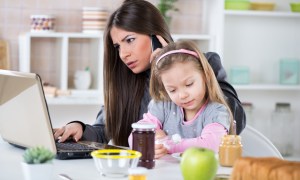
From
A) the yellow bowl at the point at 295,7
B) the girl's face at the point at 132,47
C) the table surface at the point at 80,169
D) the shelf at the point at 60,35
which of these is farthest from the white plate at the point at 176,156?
the yellow bowl at the point at 295,7

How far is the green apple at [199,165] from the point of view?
5.58 ft

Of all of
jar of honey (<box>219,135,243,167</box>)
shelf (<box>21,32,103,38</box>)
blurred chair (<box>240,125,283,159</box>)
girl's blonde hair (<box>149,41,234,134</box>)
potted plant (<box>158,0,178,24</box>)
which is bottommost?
blurred chair (<box>240,125,283,159</box>)

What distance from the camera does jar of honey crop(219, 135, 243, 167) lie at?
207cm

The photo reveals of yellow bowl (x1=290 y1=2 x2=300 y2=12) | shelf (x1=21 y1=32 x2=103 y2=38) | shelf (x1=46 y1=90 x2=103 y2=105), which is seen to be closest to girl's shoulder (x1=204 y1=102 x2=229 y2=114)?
shelf (x1=46 y1=90 x2=103 y2=105)

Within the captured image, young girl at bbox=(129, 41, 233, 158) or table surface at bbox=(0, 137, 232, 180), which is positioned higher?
young girl at bbox=(129, 41, 233, 158)

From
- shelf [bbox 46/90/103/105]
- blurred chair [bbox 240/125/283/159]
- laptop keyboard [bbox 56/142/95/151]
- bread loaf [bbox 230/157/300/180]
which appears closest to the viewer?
bread loaf [bbox 230/157/300/180]

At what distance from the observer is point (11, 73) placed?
223 centimetres

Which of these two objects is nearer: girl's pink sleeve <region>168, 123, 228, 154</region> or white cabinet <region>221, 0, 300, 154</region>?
girl's pink sleeve <region>168, 123, 228, 154</region>

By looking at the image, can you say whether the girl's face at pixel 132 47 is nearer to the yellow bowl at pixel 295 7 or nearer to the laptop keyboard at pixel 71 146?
the laptop keyboard at pixel 71 146

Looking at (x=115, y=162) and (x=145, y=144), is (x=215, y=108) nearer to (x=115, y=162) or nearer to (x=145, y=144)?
(x=145, y=144)

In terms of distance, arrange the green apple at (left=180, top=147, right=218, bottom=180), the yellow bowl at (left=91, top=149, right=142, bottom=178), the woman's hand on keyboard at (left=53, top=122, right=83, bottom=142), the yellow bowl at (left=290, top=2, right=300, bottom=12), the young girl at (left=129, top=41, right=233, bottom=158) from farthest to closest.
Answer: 1. the yellow bowl at (left=290, top=2, right=300, bottom=12)
2. the woman's hand on keyboard at (left=53, top=122, right=83, bottom=142)
3. the young girl at (left=129, top=41, right=233, bottom=158)
4. the yellow bowl at (left=91, top=149, right=142, bottom=178)
5. the green apple at (left=180, top=147, right=218, bottom=180)

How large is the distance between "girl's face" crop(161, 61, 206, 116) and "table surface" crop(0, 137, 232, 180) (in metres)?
0.24

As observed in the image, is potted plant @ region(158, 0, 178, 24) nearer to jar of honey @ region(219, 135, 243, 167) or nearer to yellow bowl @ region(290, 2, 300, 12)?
yellow bowl @ region(290, 2, 300, 12)

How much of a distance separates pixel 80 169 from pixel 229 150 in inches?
17.5
